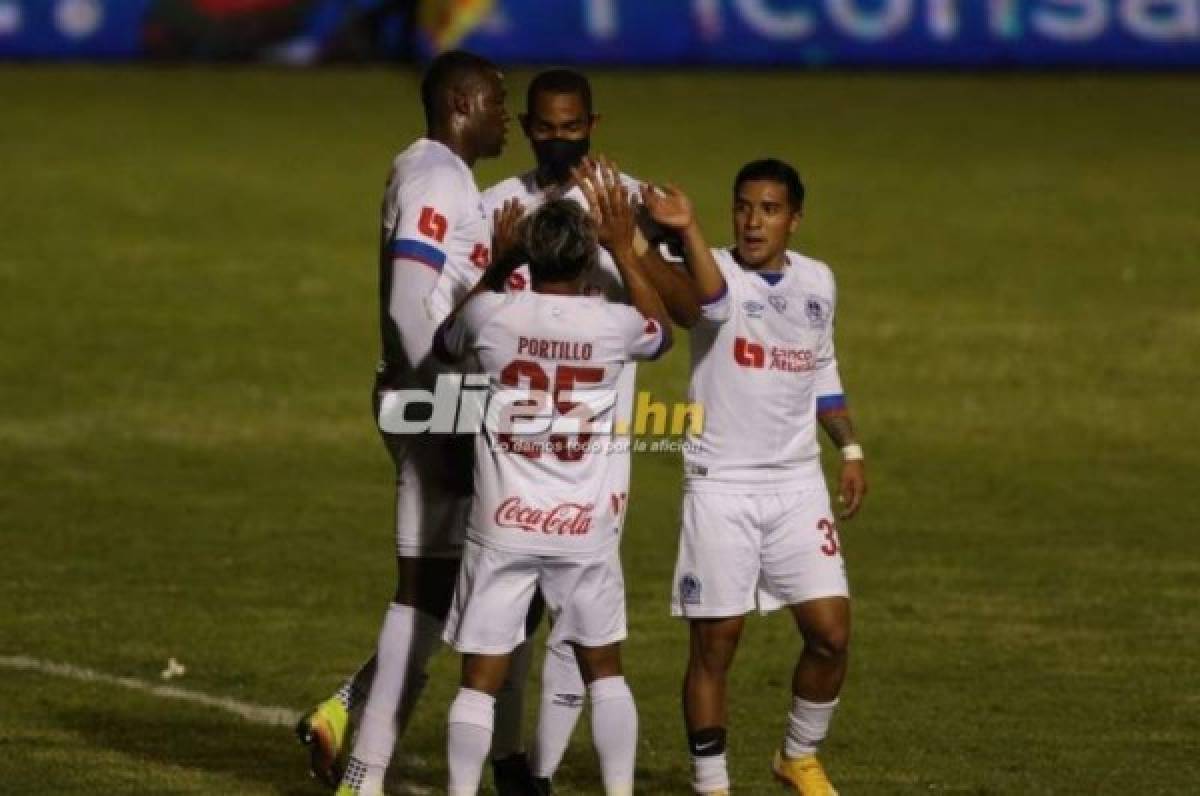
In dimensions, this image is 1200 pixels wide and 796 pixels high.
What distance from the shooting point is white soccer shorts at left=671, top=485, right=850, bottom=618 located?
944cm

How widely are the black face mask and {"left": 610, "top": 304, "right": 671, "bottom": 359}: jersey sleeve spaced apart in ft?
1.97

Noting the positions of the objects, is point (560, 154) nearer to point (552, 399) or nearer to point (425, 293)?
point (425, 293)

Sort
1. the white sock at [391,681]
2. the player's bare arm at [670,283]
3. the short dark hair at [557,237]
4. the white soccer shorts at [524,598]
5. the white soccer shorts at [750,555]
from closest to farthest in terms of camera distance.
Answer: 1. the short dark hair at [557,237]
2. the white soccer shorts at [524,598]
3. the player's bare arm at [670,283]
4. the white sock at [391,681]
5. the white soccer shorts at [750,555]

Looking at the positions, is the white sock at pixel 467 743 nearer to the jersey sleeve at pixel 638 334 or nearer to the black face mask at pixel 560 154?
the jersey sleeve at pixel 638 334

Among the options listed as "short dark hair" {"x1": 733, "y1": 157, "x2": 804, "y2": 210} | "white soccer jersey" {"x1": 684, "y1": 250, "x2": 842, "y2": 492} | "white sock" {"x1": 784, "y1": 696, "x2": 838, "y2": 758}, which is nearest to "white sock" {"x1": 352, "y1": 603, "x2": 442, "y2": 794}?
"white soccer jersey" {"x1": 684, "y1": 250, "x2": 842, "y2": 492}

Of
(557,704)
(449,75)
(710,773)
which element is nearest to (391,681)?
(557,704)

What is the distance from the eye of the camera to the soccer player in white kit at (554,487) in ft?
28.3

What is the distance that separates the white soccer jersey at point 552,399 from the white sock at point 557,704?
1.65 ft

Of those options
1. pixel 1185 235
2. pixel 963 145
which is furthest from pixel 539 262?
pixel 963 145

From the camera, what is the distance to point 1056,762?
1026 cm

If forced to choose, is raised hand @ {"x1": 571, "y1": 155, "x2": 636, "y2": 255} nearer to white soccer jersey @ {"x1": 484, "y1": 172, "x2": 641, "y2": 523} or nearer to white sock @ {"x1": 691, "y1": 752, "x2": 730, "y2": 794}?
white soccer jersey @ {"x1": 484, "y1": 172, "x2": 641, "y2": 523}

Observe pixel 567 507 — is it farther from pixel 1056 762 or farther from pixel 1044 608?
pixel 1044 608

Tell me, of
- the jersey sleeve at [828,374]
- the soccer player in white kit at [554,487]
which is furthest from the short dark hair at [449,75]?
the jersey sleeve at [828,374]

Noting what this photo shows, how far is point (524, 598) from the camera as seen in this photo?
29.1 feet
